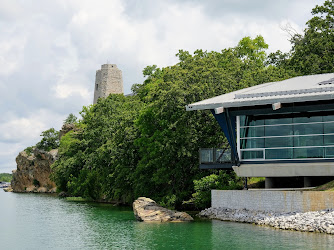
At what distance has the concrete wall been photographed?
28.6 meters

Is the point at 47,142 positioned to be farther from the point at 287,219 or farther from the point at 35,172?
the point at 287,219

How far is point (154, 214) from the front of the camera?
1303 inches

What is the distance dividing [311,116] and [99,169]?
3170 cm

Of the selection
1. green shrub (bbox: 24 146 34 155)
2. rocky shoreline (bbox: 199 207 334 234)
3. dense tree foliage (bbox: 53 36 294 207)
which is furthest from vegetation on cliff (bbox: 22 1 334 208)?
green shrub (bbox: 24 146 34 155)

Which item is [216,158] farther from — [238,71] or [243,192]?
[238,71]

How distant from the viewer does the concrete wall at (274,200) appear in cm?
2856

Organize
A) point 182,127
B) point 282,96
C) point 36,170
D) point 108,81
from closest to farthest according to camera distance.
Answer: point 282,96
point 182,127
point 36,170
point 108,81

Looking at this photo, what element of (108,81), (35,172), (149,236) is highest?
(108,81)

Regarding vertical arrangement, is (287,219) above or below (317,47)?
below

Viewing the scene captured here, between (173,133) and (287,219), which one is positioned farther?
(173,133)

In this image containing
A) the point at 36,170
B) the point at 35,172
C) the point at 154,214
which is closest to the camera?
the point at 154,214

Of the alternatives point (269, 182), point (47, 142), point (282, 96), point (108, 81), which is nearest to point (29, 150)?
point (47, 142)

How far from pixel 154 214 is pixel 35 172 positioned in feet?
245

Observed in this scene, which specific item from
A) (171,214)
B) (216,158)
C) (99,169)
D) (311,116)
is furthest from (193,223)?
(99,169)
